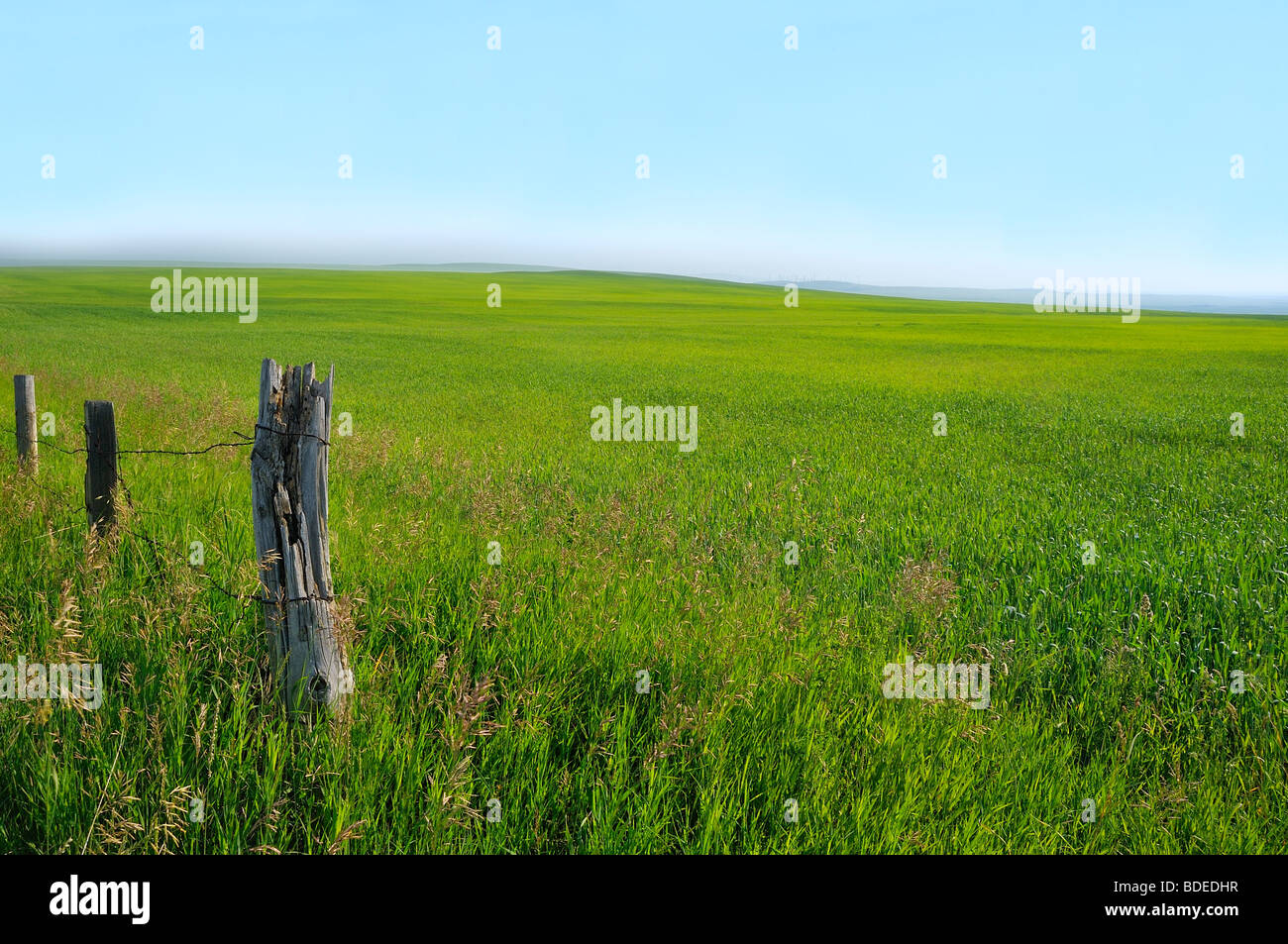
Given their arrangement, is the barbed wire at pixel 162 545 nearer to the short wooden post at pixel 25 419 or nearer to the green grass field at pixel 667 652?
the green grass field at pixel 667 652

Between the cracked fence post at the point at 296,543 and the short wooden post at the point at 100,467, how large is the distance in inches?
109

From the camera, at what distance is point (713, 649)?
4.35 m

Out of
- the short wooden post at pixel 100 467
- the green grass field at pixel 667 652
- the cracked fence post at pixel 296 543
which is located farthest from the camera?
the short wooden post at pixel 100 467

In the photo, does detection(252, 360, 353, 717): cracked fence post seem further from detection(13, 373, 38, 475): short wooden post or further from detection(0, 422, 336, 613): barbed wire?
detection(13, 373, 38, 475): short wooden post

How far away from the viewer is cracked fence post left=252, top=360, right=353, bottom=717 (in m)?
3.30

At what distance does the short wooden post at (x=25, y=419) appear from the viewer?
7.25m

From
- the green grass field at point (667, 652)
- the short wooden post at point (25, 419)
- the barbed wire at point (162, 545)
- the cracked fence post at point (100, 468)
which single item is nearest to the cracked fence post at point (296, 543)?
the barbed wire at point (162, 545)

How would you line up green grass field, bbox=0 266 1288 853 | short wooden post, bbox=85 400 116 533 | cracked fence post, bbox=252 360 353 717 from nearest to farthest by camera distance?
green grass field, bbox=0 266 1288 853, cracked fence post, bbox=252 360 353 717, short wooden post, bbox=85 400 116 533

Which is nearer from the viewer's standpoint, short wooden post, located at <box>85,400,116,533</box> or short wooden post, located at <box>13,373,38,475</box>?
short wooden post, located at <box>85,400,116,533</box>

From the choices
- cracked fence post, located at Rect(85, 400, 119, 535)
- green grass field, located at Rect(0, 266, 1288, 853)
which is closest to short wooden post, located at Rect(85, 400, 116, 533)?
cracked fence post, located at Rect(85, 400, 119, 535)

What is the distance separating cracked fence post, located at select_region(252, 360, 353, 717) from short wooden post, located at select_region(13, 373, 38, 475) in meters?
5.59

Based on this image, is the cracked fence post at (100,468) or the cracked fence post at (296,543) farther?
the cracked fence post at (100,468)

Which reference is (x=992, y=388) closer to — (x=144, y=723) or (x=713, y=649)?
(x=713, y=649)
